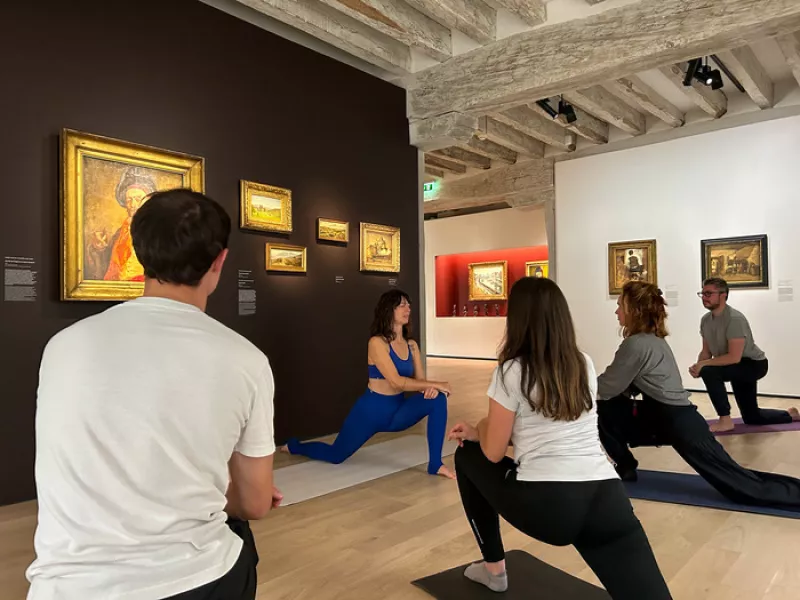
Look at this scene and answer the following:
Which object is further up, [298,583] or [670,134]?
[670,134]

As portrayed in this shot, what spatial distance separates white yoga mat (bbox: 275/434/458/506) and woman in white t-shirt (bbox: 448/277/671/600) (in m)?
2.12

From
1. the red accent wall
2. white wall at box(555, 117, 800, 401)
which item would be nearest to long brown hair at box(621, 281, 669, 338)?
white wall at box(555, 117, 800, 401)

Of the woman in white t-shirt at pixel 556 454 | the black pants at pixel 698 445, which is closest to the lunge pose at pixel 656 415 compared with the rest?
the black pants at pixel 698 445

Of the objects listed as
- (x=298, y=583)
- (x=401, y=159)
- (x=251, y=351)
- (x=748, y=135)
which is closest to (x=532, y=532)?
(x=298, y=583)

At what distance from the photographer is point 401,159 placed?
709 centimetres

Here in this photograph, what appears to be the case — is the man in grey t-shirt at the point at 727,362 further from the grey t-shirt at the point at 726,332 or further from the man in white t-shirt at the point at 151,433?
the man in white t-shirt at the point at 151,433

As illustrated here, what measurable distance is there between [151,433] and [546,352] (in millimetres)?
1389

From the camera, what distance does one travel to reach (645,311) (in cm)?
380

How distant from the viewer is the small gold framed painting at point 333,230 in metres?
6.02

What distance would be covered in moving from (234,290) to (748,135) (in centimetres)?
724

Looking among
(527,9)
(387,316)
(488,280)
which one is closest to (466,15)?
(527,9)

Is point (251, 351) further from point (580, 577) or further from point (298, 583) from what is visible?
point (580, 577)

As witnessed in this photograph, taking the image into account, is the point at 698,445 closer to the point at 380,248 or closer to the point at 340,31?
the point at 380,248

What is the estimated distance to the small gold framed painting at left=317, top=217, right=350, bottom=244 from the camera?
19.8ft
